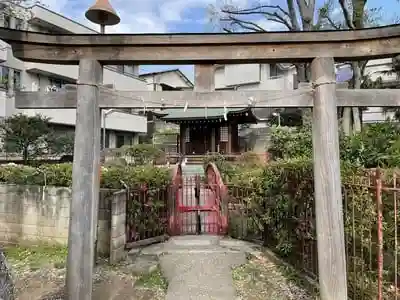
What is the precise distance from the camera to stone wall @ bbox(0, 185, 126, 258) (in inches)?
236

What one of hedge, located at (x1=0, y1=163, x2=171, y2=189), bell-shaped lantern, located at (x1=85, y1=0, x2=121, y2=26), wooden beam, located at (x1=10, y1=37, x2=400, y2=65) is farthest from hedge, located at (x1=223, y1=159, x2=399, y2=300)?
bell-shaped lantern, located at (x1=85, y1=0, x2=121, y2=26)

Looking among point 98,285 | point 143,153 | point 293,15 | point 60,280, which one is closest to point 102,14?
point 98,285

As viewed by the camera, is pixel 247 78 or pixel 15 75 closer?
pixel 15 75

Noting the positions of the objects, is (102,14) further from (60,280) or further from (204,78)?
(60,280)

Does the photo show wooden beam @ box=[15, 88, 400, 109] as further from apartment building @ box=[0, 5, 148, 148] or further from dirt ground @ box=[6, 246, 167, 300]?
apartment building @ box=[0, 5, 148, 148]

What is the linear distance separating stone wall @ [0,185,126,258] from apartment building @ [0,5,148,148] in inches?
259

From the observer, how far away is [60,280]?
5.07 meters

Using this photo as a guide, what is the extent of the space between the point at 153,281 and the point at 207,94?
2.90m

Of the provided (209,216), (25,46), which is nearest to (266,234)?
(209,216)

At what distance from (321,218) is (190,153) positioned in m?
22.4

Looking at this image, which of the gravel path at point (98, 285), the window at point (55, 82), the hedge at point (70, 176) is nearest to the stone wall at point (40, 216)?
the hedge at point (70, 176)

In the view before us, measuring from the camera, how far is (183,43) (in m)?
3.74

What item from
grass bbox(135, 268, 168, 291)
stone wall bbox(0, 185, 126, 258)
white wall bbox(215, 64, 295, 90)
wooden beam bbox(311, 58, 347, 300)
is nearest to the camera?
wooden beam bbox(311, 58, 347, 300)

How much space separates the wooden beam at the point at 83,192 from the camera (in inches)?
144
